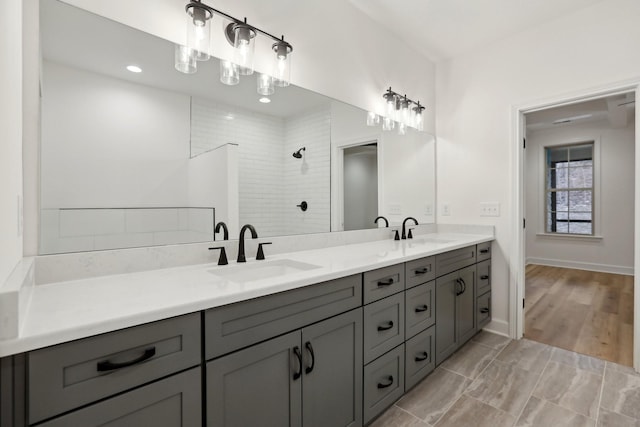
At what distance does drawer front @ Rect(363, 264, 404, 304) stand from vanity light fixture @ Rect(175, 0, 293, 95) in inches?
46.5

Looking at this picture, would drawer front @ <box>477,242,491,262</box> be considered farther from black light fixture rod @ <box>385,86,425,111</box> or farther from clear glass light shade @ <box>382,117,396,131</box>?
black light fixture rod @ <box>385,86,425,111</box>

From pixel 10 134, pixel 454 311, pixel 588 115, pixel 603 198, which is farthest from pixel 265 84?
pixel 603 198

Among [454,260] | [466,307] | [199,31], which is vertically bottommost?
[466,307]

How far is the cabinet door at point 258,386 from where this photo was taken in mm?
986

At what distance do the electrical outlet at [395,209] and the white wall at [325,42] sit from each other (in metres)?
0.80

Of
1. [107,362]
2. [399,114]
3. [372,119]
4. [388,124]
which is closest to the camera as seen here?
[107,362]

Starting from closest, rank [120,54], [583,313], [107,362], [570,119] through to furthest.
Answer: [107,362] → [120,54] → [583,313] → [570,119]

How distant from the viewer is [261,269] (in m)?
1.60

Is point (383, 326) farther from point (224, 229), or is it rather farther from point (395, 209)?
point (395, 209)

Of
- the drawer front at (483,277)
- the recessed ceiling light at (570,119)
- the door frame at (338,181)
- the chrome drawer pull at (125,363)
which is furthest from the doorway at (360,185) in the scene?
the recessed ceiling light at (570,119)

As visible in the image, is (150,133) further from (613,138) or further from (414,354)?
(613,138)

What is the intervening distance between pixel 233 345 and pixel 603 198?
21.0ft

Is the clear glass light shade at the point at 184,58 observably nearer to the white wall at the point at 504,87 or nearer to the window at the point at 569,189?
the white wall at the point at 504,87

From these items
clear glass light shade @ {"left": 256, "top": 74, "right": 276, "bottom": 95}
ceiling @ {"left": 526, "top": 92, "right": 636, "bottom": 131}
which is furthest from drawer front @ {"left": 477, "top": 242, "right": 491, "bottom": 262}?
clear glass light shade @ {"left": 256, "top": 74, "right": 276, "bottom": 95}
